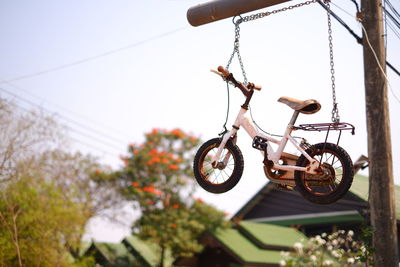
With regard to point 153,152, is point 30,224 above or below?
below

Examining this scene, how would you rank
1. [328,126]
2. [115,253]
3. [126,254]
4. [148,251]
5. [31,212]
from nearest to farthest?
1. [328,126]
2. [31,212]
3. [115,253]
4. [126,254]
5. [148,251]

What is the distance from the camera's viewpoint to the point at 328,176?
4445mm

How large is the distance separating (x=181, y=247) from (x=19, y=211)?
31.6 ft

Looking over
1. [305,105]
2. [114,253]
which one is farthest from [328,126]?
[114,253]

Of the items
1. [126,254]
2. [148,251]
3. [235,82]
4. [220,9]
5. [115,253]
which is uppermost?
[220,9]

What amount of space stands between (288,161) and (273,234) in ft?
60.0

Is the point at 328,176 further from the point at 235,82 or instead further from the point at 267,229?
the point at 267,229

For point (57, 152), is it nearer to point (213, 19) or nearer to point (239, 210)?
point (239, 210)

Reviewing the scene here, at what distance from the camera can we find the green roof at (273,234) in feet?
69.5

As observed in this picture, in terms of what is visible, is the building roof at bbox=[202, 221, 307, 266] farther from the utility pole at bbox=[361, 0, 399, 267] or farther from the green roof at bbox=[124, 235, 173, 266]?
the utility pole at bbox=[361, 0, 399, 267]

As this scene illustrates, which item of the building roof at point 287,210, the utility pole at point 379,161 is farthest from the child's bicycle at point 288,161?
the building roof at point 287,210

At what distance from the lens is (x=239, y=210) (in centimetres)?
2683

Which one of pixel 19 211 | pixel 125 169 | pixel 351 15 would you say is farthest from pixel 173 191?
pixel 351 15

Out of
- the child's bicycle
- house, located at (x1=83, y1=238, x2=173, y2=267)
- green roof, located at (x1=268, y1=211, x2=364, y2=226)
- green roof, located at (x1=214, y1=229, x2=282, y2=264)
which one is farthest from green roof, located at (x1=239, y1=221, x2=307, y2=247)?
the child's bicycle
